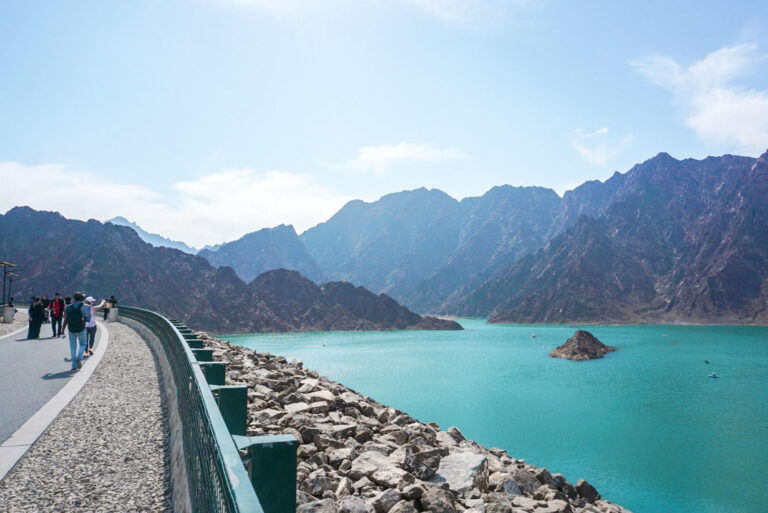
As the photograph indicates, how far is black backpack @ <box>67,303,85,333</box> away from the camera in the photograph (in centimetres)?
1497

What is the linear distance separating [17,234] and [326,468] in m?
193

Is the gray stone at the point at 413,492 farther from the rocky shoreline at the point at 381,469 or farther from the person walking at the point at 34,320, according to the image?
the person walking at the point at 34,320

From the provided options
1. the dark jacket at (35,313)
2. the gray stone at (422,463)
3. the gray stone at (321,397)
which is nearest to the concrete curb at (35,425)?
the gray stone at (321,397)

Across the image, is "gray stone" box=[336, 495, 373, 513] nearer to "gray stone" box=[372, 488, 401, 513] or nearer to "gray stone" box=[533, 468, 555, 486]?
"gray stone" box=[372, 488, 401, 513]

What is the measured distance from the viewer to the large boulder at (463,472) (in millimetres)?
9548

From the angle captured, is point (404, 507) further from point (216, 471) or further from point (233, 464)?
point (233, 464)

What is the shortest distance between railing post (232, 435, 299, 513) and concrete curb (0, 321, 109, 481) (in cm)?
449

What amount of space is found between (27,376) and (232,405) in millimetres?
11451

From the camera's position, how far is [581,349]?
8406cm

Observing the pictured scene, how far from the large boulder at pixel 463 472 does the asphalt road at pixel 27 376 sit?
774 cm

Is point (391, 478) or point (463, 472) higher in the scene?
point (391, 478)

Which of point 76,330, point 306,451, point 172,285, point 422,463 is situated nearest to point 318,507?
point 306,451

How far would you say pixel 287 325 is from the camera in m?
167

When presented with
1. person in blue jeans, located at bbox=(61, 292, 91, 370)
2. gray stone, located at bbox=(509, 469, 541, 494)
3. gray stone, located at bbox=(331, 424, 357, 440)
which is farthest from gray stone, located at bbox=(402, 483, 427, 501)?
person in blue jeans, located at bbox=(61, 292, 91, 370)
